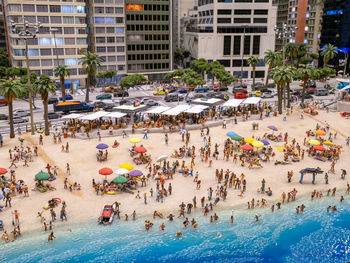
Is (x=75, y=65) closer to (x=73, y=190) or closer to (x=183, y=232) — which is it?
(x=73, y=190)

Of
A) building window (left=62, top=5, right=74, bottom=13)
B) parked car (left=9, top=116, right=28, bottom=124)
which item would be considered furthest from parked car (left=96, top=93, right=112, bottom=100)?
building window (left=62, top=5, right=74, bottom=13)

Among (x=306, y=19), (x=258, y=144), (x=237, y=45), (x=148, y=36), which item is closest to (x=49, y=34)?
(x=148, y=36)

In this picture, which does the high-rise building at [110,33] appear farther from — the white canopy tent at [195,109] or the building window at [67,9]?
the white canopy tent at [195,109]

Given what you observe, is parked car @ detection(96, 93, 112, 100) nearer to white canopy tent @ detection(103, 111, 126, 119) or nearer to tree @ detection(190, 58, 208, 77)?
white canopy tent @ detection(103, 111, 126, 119)

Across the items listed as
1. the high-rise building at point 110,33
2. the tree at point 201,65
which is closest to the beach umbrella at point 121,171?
the high-rise building at point 110,33

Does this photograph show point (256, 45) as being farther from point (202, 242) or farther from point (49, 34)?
point (202, 242)

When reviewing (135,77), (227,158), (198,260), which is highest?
(135,77)

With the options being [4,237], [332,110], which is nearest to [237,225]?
[4,237]
